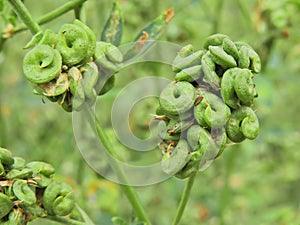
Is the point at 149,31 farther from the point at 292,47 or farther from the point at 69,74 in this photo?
the point at 292,47

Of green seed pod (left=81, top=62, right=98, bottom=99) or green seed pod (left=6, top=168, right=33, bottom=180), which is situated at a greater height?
green seed pod (left=81, top=62, right=98, bottom=99)

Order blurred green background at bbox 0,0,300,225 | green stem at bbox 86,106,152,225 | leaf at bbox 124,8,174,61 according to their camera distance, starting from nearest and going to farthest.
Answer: green stem at bbox 86,106,152,225
leaf at bbox 124,8,174,61
blurred green background at bbox 0,0,300,225

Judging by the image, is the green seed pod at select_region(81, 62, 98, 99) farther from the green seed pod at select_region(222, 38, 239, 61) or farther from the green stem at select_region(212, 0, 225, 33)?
the green stem at select_region(212, 0, 225, 33)

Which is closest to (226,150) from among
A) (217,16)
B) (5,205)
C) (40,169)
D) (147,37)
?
(217,16)

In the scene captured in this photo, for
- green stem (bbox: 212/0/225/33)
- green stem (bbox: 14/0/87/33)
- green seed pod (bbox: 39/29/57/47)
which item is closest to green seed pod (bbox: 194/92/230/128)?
green seed pod (bbox: 39/29/57/47)

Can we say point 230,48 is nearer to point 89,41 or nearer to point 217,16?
point 89,41

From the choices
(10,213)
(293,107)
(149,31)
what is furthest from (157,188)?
(10,213)

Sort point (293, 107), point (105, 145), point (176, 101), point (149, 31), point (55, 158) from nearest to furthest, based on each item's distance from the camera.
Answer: point (176, 101) < point (105, 145) < point (149, 31) < point (55, 158) < point (293, 107)
